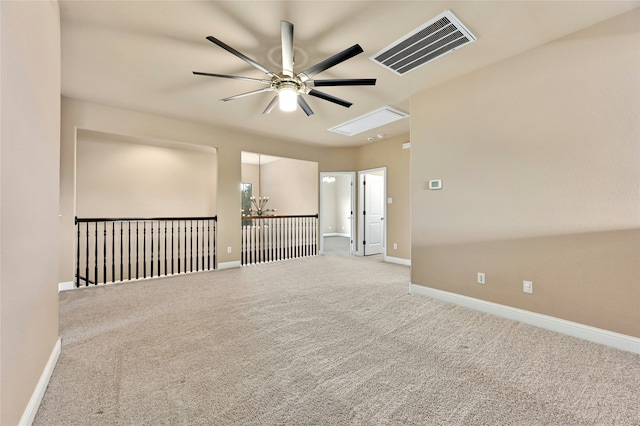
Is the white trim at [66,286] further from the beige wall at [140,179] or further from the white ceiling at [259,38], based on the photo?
the white ceiling at [259,38]

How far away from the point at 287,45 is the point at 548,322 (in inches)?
135

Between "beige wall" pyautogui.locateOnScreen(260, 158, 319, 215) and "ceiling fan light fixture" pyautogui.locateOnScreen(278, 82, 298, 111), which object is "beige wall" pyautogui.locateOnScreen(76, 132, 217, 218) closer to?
"beige wall" pyautogui.locateOnScreen(260, 158, 319, 215)

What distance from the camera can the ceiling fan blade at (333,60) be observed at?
76.4 inches

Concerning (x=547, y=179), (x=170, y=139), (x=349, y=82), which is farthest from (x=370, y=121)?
(x=170, y=139)

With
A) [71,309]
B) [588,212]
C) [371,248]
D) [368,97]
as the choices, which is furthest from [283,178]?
[588,212]

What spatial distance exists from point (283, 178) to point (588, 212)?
27.4 feet

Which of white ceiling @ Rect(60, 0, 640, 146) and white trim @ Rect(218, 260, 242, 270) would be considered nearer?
white ceiling @ Rect(60, 0, 640, 146)

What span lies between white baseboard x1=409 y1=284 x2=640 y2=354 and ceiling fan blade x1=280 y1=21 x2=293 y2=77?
3078 millimetres

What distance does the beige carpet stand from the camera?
4.82 feet

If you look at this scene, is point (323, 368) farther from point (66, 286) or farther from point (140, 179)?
point (140, 179)

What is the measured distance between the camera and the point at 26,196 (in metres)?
1.39

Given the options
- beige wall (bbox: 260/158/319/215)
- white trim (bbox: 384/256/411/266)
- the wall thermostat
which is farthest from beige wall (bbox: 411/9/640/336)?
beige wall (bbox: 260/158/319/215)

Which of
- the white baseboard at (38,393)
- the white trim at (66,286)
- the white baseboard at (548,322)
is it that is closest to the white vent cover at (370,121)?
the white baseboard at (548,322)

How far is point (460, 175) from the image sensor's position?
3143 millimetres
